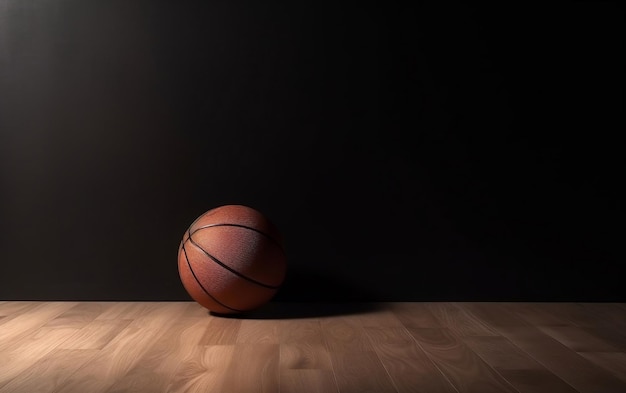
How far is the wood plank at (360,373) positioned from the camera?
Answer: 75.8 inches

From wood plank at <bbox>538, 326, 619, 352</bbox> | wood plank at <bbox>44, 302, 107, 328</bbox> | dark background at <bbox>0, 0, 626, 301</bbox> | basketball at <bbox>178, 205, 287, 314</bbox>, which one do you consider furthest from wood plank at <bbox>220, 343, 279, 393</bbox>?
wood plank at <bbox>538, 326, 619, 352</bbox>

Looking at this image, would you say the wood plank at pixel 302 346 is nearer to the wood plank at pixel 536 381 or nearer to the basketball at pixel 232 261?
the basketball at pixel 232 261

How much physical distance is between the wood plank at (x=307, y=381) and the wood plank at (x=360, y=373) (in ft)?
0.09

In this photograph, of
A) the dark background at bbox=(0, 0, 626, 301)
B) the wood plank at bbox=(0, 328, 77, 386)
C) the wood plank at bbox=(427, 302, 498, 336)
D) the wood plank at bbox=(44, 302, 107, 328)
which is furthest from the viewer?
the dark background at bbox=(0, 0, 626, 301)

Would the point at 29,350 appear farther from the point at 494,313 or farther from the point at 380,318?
the point at 494,313

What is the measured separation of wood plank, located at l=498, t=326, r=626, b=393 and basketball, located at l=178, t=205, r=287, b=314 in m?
1.01

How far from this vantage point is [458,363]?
2186 mm

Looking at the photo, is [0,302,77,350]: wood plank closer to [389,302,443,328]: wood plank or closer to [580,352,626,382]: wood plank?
[389,302,443,328]: wood plank

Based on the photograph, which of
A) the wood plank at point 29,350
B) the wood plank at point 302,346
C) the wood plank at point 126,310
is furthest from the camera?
the wood plank at point 126,310

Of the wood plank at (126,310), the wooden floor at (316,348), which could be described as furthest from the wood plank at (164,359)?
the wood plank at (126,310)

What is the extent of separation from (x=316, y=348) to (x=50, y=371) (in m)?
0.89

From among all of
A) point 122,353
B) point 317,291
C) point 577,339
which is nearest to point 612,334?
point 577,339

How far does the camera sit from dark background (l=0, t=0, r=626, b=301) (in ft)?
10.9

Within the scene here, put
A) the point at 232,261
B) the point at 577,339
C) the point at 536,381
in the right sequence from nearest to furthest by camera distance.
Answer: the point at 536,381
the point at 577,339
the point at 232,261
